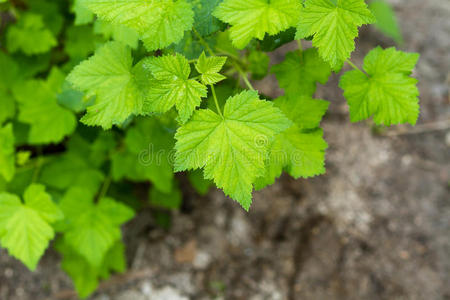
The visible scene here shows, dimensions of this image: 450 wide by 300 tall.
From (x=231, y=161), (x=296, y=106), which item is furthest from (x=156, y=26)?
(x=296, y=106)

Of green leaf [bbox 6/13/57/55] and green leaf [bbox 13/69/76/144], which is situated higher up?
green leaf [bbox 6/13/57/55]

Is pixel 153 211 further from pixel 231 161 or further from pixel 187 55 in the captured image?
pixel 231 161

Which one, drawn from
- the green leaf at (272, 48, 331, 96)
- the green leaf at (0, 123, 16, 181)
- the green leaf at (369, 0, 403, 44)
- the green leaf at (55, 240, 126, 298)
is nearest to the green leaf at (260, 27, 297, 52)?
the green leaf at (272, 48, 331, 96)

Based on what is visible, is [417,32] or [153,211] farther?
[417,32]

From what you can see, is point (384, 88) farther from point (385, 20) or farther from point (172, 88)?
point (385, 20)

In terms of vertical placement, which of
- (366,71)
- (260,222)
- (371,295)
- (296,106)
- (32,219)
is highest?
(366,71)

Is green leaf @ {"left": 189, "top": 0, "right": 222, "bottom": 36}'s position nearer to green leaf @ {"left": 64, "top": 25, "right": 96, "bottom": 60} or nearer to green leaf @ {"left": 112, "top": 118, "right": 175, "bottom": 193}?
green leaf @ {"left": 112, "top": 118, "right": 175, "bottom": 193}

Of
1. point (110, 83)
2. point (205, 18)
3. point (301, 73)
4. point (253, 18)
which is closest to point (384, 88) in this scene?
point (301, 73)

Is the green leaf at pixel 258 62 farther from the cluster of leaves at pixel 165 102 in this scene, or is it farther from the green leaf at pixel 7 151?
the green leaf at pixel 7 151
